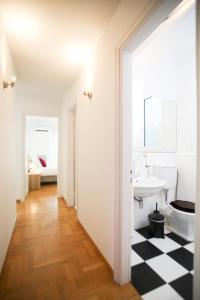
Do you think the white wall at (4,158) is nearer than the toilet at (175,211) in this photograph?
Yes

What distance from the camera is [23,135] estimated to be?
11.9 ft

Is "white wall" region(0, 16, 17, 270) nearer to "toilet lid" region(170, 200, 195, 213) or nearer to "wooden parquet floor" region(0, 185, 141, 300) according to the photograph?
"wooden parquet floor" region(0, 185, 141, 300)

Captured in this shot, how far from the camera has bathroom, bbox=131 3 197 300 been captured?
6.50 ft

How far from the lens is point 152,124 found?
243 cm

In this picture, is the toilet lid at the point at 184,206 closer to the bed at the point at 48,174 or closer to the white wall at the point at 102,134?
the white wall at the point at 102,134

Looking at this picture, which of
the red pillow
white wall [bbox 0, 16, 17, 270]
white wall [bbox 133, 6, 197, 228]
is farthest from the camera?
the red pillow

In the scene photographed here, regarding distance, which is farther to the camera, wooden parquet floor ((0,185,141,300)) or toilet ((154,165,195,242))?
toilet ((154,165,195,242))

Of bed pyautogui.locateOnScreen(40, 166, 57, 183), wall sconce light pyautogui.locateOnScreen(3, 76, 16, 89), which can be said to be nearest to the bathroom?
wall sconce light pyautogui.locateOnScreen(3, 76, 16, 89)

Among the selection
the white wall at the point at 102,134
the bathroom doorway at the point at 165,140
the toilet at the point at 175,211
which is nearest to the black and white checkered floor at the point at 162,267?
the bathroom doorway at the point at 165,140

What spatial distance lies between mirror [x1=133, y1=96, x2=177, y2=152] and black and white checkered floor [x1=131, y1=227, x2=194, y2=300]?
4.03 ft

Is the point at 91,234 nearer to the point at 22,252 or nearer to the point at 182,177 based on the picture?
the point at 22,252

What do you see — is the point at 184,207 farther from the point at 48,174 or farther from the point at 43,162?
the point at 43,162

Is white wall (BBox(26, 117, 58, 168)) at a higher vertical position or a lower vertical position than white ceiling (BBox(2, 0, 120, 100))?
lower

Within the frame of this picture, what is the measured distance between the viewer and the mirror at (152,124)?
2369mm
